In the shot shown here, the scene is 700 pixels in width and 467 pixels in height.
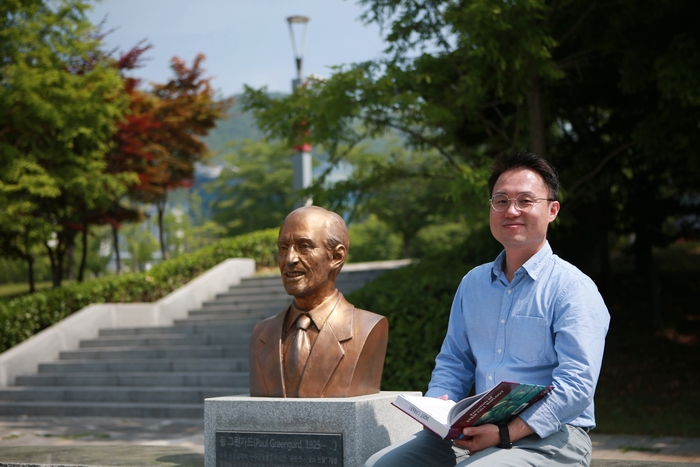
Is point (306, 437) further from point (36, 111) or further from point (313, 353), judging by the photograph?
point (36, 111)

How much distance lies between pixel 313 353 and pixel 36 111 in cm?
1137

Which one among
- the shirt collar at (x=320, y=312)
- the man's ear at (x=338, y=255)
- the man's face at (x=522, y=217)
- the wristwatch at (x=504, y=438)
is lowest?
the wristwatch at (x=504, y=438)

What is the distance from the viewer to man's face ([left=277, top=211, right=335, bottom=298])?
16.0ft

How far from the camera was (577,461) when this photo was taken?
338cm

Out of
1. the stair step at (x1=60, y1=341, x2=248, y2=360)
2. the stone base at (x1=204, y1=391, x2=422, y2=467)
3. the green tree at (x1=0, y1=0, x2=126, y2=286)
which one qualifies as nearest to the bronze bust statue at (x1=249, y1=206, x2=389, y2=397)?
the stone base at (x1=204, y1=391, x2=422, y2=467)

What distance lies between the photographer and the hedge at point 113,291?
46.6 feet

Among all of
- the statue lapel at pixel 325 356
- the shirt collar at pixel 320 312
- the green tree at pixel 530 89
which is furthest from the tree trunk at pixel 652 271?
the statue lapel at pixel 325 356

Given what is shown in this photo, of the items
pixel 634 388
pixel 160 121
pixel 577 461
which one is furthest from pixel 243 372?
pixel 160 121

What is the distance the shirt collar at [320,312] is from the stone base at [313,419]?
1.71 feet

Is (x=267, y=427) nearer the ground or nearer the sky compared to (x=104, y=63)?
nearer the ground

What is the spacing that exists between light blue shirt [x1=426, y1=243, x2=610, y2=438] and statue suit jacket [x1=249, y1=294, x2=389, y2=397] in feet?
3.67

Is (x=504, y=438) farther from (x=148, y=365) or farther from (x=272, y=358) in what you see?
(x=148, y=365)

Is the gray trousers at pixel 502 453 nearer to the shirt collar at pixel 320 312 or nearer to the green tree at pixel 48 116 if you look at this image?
the shirt collar at pixel 320 312

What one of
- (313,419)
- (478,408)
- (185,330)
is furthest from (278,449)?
(185,330)
